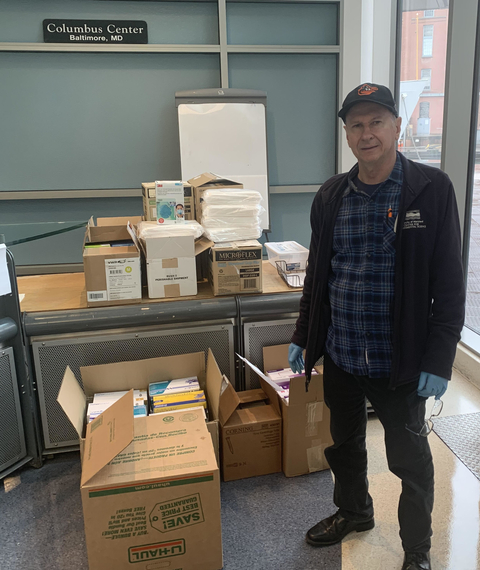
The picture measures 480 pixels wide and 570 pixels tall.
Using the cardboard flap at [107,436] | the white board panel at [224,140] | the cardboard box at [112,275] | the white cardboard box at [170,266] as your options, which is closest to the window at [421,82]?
the white board panel at [224,140]

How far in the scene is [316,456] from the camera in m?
2.10

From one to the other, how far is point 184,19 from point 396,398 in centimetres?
329

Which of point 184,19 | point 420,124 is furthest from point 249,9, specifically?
point 420,124

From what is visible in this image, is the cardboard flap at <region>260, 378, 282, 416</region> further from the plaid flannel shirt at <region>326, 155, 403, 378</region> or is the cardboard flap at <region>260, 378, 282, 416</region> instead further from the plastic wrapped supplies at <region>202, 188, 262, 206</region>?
the plastic wrapped supplies at <region>202, 188, 262, 206</region>

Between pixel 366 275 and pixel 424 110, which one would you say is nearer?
pixel 366 275

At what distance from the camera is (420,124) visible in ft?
11.8

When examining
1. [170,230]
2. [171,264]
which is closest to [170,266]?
[171,264]

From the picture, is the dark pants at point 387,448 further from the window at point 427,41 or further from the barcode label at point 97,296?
the window at point 427,41

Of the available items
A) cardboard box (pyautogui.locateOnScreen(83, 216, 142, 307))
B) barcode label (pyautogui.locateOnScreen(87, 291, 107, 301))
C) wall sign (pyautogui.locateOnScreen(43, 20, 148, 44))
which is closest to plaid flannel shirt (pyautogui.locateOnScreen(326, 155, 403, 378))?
cardboard box (pyautogui.locateOnScreen(83, 216, 142, 307))

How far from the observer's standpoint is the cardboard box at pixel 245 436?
2023 mm

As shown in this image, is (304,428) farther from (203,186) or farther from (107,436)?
(203,186)

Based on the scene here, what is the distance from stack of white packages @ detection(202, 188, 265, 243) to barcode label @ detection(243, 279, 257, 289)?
0.20 m

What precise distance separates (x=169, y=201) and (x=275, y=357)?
0.88m

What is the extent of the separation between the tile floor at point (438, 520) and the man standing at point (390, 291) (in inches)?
5.5
